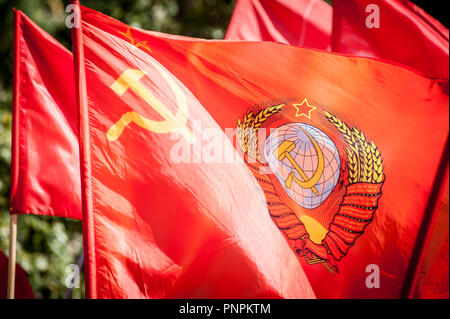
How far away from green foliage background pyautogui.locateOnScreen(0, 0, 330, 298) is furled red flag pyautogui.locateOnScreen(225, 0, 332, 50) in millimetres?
3929

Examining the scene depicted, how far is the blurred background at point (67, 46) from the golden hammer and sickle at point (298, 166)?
4.57m

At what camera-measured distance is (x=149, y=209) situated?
300cm

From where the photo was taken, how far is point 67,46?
838cm

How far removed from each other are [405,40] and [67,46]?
608 centimetres

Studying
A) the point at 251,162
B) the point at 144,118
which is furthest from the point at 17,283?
the point at 251,162

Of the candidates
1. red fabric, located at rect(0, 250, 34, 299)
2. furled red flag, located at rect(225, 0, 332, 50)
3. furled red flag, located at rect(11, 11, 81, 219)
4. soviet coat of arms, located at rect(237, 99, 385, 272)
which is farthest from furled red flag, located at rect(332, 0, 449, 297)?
red fabric, located at rect(0, 250, 34, 299)

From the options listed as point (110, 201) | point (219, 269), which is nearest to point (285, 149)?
point (219, 269)

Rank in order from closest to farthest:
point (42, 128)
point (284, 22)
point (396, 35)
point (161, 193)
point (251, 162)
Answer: point (161, 193) → point (251, 162) → point (42, 128) → point (396, 35) → point (284, 22)

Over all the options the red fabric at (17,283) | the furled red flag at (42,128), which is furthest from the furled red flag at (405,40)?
the red fabric at (17,283)

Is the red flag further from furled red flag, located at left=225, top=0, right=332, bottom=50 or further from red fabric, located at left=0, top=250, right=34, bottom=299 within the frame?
furled red flag, located at left=225, top=0, right=332, bottom=50

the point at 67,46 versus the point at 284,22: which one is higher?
the point at 67,46

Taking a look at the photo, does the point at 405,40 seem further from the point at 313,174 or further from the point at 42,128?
the point at 42,128

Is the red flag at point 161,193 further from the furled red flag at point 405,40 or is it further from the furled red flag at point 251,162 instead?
the furled red flag at point 405,40

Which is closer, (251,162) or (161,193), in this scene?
(161,193)
